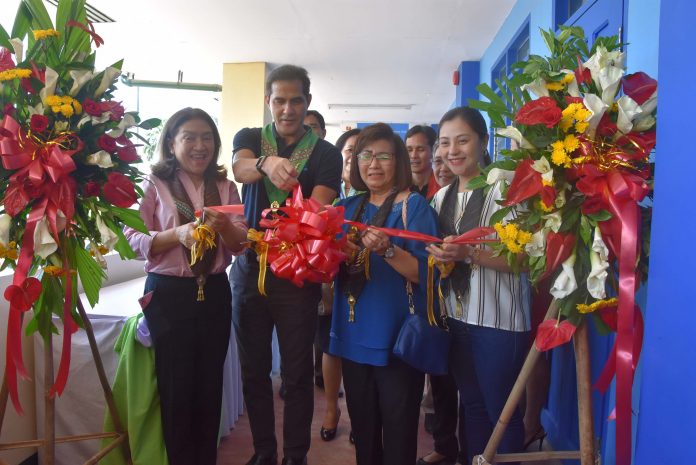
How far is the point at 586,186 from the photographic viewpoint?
1154 mm

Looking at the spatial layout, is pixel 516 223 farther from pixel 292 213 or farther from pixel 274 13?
pixel 274 13

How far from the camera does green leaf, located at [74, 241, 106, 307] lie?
5.01ft

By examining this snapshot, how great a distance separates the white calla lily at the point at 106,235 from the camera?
4.74 ft

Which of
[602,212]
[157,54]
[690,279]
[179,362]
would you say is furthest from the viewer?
[157,54]

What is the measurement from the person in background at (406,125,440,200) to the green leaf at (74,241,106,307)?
178 centimetres

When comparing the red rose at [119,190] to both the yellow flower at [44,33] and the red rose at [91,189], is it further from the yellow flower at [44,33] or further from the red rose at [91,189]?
the yellow flower at [44,33]

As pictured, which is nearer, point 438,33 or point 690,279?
point 690,279

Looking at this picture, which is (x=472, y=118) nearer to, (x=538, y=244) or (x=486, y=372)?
(x=538, y=244)

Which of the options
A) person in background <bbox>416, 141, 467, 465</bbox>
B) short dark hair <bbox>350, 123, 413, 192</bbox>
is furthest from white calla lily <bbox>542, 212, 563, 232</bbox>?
person in background <bbox>416, 141, 467, 465</bbox>

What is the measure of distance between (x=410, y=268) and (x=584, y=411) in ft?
2.15

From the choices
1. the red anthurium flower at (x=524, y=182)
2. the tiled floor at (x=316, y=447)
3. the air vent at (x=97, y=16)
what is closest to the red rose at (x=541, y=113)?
the red anthurium flower at (x=524, y=182)

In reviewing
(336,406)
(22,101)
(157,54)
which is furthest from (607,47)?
(157,54)

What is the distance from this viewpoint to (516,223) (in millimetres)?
1312

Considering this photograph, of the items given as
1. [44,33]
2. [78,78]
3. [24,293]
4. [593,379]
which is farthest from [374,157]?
[593,379]
